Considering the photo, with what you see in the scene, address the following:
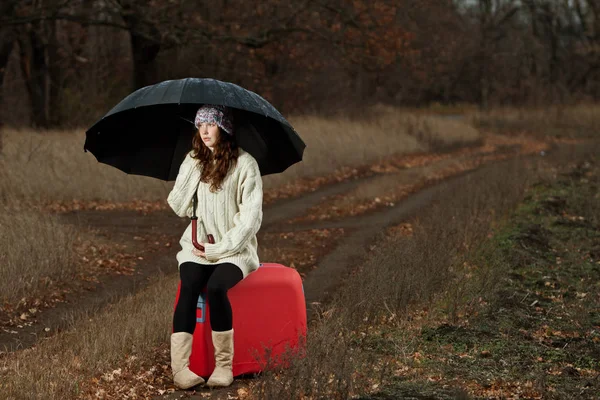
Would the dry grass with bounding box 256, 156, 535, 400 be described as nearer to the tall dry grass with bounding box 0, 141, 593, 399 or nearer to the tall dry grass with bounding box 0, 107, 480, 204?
the tall dry grass with bounding box 0, 141, 593, 399

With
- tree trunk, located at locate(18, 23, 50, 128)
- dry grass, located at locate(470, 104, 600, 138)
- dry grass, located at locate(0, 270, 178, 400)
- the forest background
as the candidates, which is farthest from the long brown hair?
dry grass, located at locate(470, 104, 600, 138)

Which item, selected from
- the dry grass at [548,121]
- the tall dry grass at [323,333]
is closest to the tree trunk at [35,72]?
the tall dry grass at [323,333]

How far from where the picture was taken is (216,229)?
599cm

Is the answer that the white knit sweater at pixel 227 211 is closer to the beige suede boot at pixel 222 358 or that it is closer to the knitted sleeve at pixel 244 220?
the knitted sleeve at pixel 244 220

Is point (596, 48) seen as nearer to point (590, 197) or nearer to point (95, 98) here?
point (95, 98)

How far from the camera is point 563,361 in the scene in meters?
6.30

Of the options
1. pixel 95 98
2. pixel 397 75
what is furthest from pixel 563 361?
pixel 397 75

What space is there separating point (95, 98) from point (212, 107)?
18708 mm

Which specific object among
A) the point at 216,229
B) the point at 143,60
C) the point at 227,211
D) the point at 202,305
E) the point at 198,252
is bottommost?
the point at 202,305

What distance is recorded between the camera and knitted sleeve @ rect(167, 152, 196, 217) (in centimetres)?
605

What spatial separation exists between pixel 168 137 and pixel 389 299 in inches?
96.5

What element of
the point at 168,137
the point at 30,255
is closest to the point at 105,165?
the point at 30,255

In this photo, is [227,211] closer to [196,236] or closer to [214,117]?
[196,236]

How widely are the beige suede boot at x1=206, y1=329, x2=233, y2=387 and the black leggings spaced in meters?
0.05
